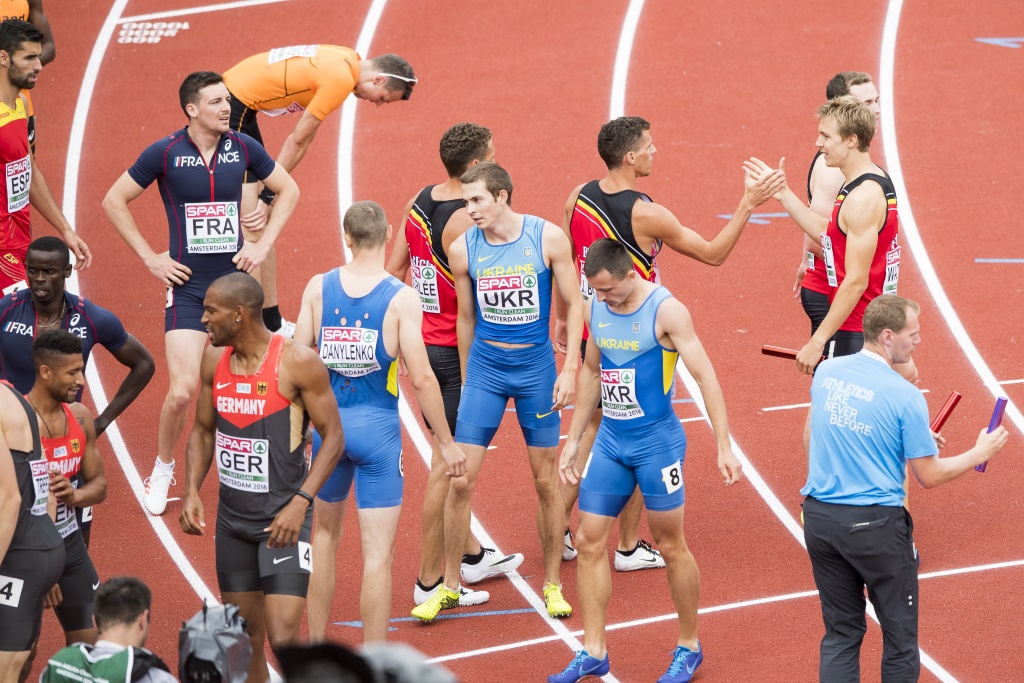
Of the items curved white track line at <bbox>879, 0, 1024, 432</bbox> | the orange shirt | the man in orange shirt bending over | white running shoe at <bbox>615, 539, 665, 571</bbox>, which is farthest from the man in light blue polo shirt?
the orange shirt

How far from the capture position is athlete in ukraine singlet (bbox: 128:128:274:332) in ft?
26.1

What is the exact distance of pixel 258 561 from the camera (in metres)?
5.72

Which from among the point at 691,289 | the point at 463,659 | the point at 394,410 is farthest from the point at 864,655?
the point at 691,289

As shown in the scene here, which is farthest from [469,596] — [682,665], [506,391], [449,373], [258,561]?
[258,561]

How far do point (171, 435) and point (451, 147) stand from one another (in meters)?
2.47

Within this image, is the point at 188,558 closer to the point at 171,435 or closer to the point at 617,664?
the point at 171,435

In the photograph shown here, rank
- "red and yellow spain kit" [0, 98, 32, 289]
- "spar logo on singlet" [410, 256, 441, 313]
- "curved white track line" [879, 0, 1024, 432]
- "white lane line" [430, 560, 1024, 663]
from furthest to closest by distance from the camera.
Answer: "curved white track line" [879, 0, 1024, 432] < "red and yellow spain kit" [0, 98, 32, 289] < "spar logo on singlet" [410, 256, 441, 313] < "white lane line" [430, 560, 1024, 663]

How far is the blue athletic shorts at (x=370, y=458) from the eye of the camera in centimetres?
638

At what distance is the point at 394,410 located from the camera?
→ 649cm

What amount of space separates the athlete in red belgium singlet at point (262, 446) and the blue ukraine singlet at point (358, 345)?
623 mm

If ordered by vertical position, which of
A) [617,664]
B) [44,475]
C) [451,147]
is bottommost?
[617,664]

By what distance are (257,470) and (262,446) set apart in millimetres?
107

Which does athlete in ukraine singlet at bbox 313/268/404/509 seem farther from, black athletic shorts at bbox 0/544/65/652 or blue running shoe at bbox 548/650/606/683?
black athletic shorts at bbox 0/544/65/652

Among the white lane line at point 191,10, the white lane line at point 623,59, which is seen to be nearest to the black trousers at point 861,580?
the white lane line at point 623,59
